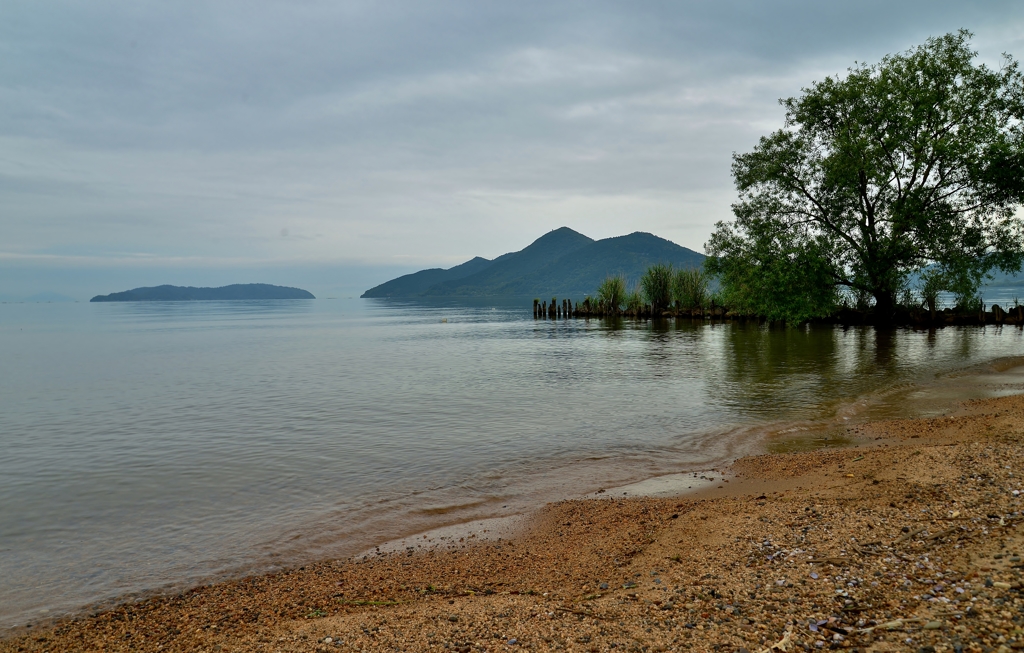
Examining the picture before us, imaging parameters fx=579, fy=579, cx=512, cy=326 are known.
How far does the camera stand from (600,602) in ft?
17.0

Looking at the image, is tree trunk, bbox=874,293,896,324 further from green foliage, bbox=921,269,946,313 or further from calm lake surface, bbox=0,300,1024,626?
calm lake surface, bbox=0,300,1024,626

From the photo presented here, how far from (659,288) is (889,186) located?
29.3 meters

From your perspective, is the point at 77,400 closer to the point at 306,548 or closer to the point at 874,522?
the point at 306,548

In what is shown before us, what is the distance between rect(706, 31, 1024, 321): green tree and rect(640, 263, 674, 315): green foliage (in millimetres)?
23201

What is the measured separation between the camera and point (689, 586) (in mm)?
5277

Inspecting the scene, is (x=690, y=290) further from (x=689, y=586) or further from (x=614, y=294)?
(x=689, y=586)

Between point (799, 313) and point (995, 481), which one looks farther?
point (799, 313)

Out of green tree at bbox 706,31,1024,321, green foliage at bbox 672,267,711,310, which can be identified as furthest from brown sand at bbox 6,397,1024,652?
green foliage at bbox 672,267,711,310

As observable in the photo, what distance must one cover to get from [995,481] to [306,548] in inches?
346

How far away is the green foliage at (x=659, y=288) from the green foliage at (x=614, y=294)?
4.12 metres

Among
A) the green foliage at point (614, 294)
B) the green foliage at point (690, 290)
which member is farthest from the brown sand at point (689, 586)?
the green foliage at point (614, 294)

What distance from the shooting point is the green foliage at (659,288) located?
6450 cm

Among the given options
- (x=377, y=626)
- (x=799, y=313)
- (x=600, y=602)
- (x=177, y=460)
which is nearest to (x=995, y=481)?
(x=600, y=602)

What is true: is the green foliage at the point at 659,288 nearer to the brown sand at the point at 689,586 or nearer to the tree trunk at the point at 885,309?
the tree trunk at the point at 885,309
